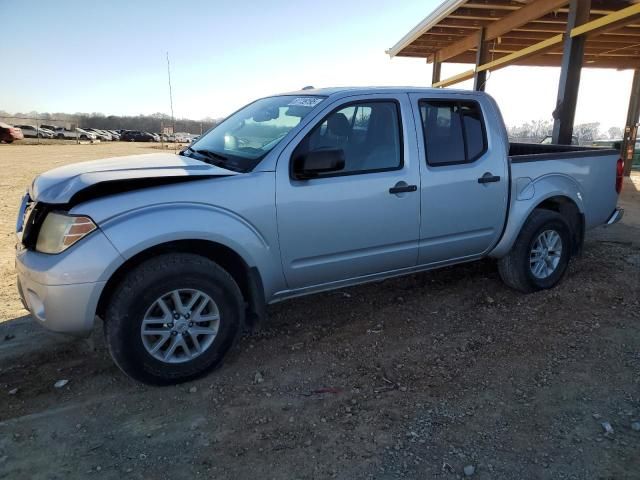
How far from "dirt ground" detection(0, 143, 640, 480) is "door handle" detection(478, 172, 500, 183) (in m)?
1.16

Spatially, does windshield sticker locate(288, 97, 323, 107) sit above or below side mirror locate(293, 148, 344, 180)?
above

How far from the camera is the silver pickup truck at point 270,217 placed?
9.00ft

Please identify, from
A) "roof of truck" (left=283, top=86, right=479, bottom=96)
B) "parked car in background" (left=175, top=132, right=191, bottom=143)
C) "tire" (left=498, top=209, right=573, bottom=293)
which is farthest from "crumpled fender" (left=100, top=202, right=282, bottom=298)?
"parked car in background" (left=175, top=132, right=191, bottom=143)

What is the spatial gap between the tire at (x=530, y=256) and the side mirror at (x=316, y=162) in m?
2.17

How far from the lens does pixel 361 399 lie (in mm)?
2900

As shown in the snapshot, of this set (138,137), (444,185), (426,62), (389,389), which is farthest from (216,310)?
(138,137)

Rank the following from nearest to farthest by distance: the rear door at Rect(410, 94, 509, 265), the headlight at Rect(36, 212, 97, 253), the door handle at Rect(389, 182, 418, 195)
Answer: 1. the headlight at Rect(36, 212, 97, 253)
2. the door handle at Rect(389, 182, 418, 195)
3. the rear door at Rect(410, 94, 509, 265)

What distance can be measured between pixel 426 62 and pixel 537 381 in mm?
13809

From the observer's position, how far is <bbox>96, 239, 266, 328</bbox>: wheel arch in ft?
9.40

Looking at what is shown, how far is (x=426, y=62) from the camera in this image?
49.3 feet

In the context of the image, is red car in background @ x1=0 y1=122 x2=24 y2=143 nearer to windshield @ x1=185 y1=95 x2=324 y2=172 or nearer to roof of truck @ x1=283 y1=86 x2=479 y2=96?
windshield @ x1=185 y1=95 x2=324 y2=172

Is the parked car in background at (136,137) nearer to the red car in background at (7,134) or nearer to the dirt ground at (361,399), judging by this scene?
the red car in background at (7,134)

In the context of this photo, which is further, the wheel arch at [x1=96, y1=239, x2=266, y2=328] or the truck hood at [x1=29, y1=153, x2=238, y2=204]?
the wheel arch at [x1=96, y1=239, x2=266, y2=328]

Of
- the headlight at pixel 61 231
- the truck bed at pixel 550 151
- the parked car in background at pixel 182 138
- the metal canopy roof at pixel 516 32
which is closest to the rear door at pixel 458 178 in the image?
the truck bed at pixel 550 151
